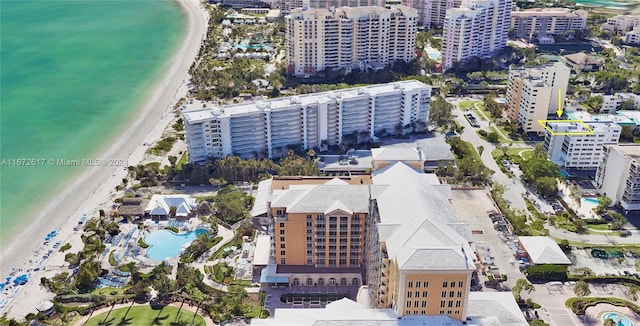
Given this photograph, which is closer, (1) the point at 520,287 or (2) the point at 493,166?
(1) the point at 520,287

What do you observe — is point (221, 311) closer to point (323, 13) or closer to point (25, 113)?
point (25, 113)

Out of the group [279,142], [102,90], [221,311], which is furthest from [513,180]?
[102,90]

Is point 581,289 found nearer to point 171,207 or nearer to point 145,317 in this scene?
point 145,317

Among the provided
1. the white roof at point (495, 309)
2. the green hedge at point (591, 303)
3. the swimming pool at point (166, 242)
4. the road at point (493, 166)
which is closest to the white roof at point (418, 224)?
the white roof at point (495, 309)

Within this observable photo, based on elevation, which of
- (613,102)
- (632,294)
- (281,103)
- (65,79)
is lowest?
(632,294)

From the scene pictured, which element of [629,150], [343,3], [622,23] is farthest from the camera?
[622,23]

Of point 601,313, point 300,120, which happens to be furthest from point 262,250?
point 601,313

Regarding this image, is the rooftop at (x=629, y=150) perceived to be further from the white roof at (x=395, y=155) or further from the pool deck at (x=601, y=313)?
the white roof at (x=395, y=155)
